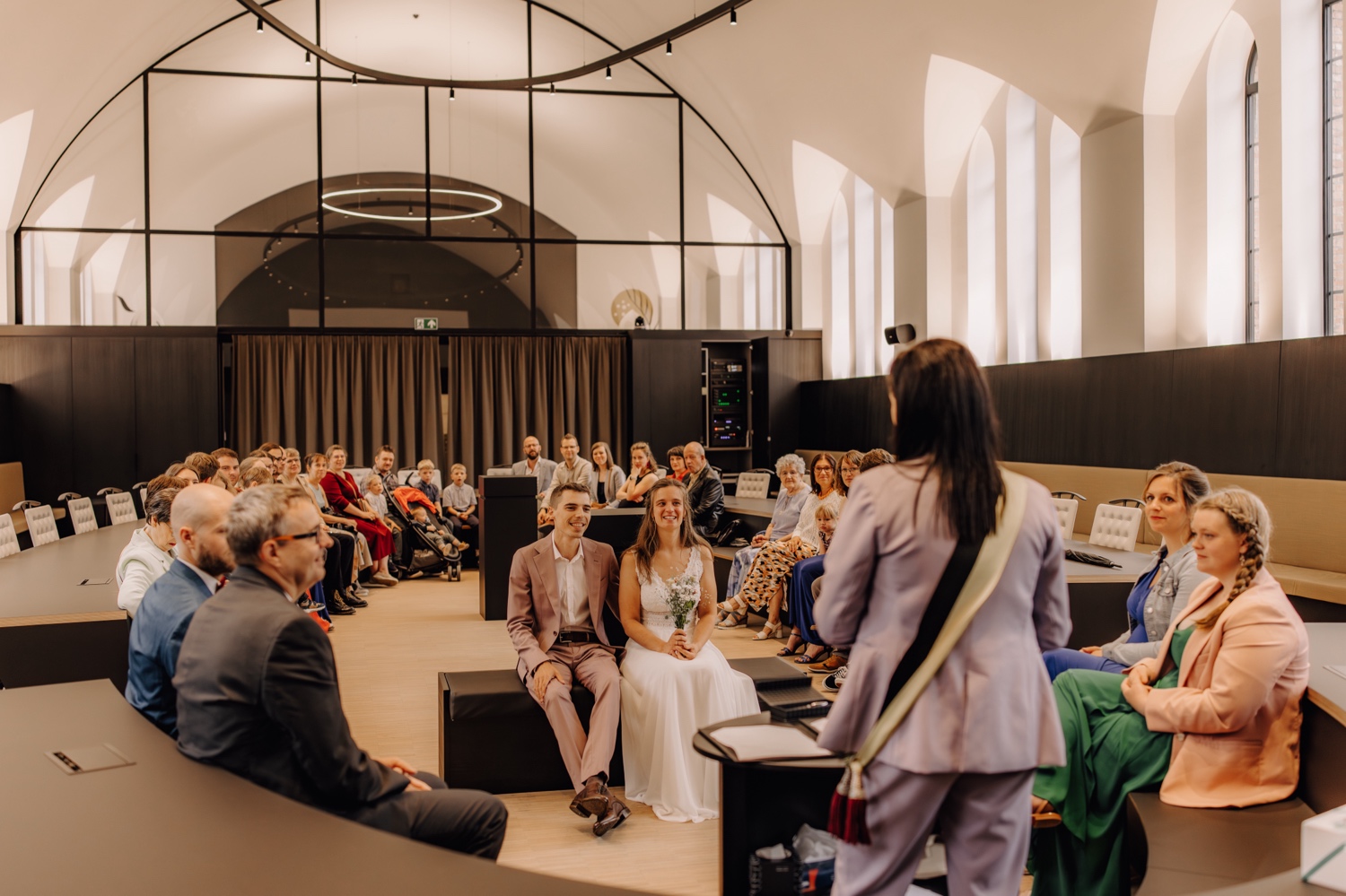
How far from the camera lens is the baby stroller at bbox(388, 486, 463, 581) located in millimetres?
10414

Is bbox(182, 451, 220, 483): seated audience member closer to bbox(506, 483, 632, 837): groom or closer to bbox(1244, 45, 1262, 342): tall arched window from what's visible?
bbox(506, 483, 632, 837): groom

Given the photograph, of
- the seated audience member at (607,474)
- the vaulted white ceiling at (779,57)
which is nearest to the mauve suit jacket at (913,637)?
the vaulted white ceiling at (779,57)

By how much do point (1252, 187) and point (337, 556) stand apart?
7.60 metres

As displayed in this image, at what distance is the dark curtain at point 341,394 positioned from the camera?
519 inches

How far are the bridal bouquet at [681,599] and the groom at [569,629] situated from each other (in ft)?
0.98

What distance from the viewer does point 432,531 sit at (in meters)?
10.6

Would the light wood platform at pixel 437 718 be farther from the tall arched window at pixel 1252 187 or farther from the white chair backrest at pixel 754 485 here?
the tall arched window at pixel 1252 187

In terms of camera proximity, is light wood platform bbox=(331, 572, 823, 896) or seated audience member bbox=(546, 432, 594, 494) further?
seated audience member bbox=(546, 432, 594, 494)

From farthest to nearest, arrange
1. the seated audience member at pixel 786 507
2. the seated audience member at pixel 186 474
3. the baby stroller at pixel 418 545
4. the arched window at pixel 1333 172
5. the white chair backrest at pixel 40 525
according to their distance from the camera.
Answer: the baby stroller at pixel 418 545
the white chair backrest at pixel 40 525
the seated audience member at pixel 786 507
the arched window at pixel 1333 172
the seated audience member at pixel 186 474

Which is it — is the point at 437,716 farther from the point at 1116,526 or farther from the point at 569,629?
the point at 1116,526

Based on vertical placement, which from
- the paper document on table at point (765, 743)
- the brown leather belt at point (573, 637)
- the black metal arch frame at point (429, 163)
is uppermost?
the black metal arch frame at point (429, 163)

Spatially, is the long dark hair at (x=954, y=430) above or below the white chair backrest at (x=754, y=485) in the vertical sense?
above

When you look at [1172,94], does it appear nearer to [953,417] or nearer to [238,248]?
[953,417]

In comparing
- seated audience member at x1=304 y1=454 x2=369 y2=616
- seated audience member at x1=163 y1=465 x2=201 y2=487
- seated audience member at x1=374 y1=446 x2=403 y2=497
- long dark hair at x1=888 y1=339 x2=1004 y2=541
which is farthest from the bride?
seated audience member at x1=374 y1=446 x2=403 y2=497
